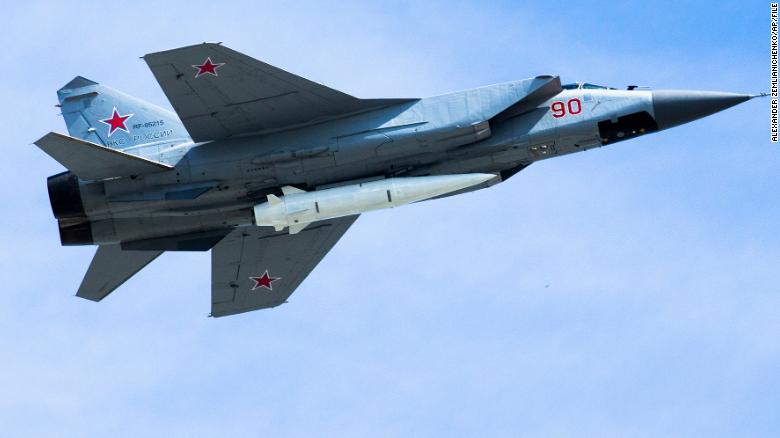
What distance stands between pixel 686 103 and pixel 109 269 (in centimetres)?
1254

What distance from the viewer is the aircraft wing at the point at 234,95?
1074 inches

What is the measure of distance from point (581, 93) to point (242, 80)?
258 inches

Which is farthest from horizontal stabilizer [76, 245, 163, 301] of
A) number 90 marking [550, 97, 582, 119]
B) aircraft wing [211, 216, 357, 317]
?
number 90 marking [550, 97, 582, 119]

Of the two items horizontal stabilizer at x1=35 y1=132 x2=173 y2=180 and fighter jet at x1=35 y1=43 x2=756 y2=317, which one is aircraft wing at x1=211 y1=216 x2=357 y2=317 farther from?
horizontal stabilizer at x1=35 y1=132 x2=173 y2=180

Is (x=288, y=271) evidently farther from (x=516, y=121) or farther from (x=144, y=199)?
(x=516, y=121)

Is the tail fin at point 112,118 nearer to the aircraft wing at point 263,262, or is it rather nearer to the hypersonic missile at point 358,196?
the hypersonic missile at point 358,196

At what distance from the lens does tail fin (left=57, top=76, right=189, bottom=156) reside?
29641mm

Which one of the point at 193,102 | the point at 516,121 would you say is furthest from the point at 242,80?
the point at 516,121

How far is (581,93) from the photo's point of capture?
28.2 meters

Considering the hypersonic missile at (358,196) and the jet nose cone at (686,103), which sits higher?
the jet nose cone at (686,103)

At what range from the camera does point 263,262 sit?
32.2 meters

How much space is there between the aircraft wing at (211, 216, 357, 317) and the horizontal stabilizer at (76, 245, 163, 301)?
1725mm

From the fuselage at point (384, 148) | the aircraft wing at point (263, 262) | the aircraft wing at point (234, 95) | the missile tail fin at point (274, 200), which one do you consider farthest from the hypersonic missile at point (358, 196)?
the aircraft wing at point (263, 262)

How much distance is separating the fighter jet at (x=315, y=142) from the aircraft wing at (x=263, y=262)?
9.53ft
